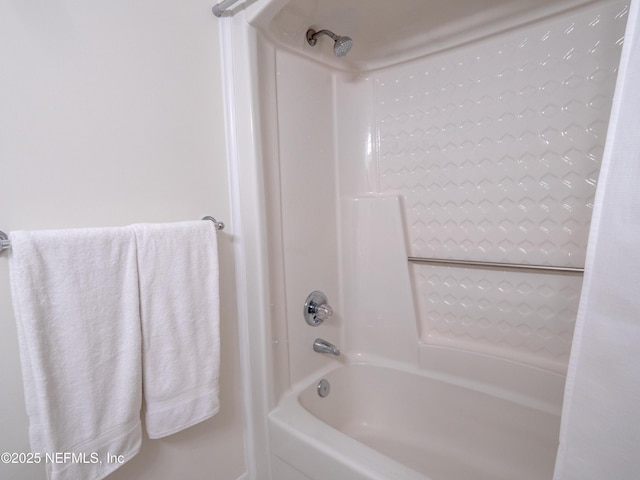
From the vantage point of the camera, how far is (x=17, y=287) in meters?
0.72

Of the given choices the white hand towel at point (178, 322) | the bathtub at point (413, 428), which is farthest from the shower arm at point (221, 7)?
the bathtub at point (413, 428)

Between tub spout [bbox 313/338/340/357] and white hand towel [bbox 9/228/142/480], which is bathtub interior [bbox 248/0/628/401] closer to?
tub spout [bbox 313/338/340/357]

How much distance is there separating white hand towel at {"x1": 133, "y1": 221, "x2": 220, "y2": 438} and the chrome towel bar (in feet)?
3.21

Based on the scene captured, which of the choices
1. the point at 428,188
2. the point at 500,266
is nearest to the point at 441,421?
the point at 500,266

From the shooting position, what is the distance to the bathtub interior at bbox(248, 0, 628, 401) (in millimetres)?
1204

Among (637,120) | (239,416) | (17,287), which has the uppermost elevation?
(637,120)

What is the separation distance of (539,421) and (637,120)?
1.20m

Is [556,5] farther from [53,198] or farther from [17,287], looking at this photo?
[17,287]

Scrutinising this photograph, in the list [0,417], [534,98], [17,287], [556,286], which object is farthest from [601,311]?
[0,417]

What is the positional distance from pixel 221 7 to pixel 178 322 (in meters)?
1.08

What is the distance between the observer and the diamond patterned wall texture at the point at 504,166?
117 centimetres

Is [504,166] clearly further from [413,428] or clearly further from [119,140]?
[119,140]

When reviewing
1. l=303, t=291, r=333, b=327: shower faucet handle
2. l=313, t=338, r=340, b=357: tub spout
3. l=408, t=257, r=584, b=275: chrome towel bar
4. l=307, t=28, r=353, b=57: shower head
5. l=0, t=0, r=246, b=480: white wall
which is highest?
l=307, t=28, r=353, b=57: shower head

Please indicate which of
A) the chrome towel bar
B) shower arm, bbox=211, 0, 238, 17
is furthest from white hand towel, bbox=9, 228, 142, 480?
Result: the chrome towel bar
